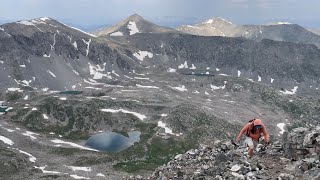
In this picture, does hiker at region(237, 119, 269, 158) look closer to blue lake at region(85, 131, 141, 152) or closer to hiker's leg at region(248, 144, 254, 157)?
hiker's leg at region(248, 144, 254, 157)

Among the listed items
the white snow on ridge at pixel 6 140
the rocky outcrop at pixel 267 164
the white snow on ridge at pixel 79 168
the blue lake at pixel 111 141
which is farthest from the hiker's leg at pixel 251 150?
→ the white snow on ridge at pixel 6 140

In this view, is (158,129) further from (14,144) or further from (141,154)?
(14,144)

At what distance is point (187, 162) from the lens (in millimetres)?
34938

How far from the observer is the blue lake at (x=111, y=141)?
174625mm

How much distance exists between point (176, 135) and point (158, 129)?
31.1 feet

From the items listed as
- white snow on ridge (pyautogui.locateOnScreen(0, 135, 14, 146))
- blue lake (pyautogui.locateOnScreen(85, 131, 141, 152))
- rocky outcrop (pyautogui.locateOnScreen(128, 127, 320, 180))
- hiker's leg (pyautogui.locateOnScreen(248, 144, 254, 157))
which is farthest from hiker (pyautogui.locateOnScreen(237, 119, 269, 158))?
white snow on ridge (pyautogui.locateOnScreen(0, 135, 14, 146))

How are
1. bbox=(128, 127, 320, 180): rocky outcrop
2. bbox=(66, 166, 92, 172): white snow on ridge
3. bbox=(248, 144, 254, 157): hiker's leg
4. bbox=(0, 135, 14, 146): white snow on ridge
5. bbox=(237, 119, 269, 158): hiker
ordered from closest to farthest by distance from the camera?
bbox=(128, 127, 320, 180): rocky outcrop → bbox=(237, 119, 269, 158): hiker → bbox=(248, 144, 254, 157): hiker's leg → bbox=(66, 166, 92, 172): white snow on ridge → bbox=(0, 135, 14, 146): white snow on ridge

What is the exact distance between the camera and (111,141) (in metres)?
182

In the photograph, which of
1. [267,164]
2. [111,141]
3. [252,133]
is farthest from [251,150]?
[111,141]

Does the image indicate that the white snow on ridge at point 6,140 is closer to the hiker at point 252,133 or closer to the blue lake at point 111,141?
the blue lake at point 111,141

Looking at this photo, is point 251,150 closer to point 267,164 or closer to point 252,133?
point 252,133

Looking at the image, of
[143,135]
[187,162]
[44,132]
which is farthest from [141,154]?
[187,162]

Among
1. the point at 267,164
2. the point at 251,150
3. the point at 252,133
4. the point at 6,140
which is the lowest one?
the point at 6,140

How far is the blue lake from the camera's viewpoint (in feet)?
573
